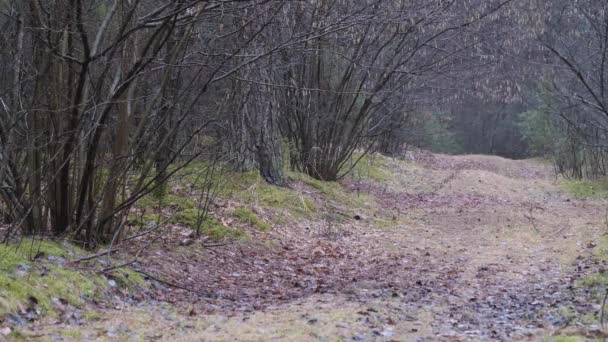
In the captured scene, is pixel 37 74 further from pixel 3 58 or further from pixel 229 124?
pixel 229 124

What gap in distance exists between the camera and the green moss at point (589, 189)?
17514mm

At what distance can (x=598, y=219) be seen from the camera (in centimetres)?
1245

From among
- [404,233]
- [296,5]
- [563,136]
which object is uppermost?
[296,5]

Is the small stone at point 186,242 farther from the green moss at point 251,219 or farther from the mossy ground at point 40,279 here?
the mossy ground at point 40,279

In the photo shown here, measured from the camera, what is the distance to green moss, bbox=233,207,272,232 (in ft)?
31.0

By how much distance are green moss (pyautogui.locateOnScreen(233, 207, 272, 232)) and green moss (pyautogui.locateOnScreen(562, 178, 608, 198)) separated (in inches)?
448

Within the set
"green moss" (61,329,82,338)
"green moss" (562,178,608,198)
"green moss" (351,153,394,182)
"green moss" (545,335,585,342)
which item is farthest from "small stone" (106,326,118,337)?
"green moss" (562,178,608,198)

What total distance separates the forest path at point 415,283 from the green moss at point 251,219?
377 mm

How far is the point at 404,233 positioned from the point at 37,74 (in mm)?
6990

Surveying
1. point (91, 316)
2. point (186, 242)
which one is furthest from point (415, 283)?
point (91, 316)

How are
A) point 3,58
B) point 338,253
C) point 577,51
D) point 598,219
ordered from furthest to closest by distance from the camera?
point 577,51 < point 598,219 < point 338,253 < point 3,58

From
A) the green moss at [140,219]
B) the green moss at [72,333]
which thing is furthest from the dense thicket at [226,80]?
the green moss at [72,333]

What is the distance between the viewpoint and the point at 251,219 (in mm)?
9500

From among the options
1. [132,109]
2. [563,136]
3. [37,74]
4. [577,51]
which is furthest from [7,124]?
[563,136]
